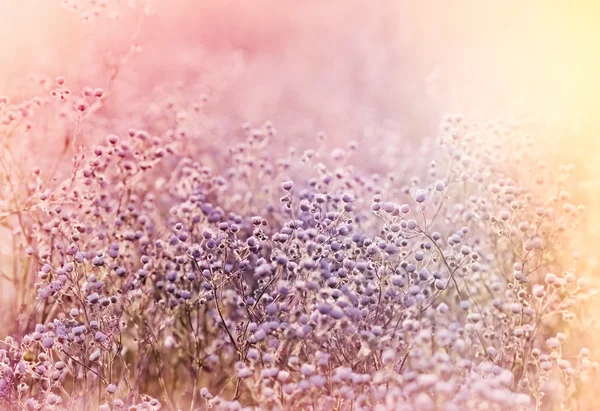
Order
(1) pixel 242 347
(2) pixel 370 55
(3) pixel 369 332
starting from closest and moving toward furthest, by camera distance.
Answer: (3) pixel 369 332, (1) pixel 242 347, (2) pixel 370 55

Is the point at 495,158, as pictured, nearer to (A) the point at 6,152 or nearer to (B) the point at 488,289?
(B) the point at 488,289

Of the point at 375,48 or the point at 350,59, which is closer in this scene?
the point at 375,48

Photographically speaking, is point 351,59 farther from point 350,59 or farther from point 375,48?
point 375,48

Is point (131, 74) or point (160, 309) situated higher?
point (131, 74)

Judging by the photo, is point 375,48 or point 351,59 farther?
point 351,59

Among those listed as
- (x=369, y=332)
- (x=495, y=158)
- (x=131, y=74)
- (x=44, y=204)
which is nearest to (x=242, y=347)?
(x=369, y=332)

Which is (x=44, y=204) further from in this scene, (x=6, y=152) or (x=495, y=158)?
(x=495, y=158)

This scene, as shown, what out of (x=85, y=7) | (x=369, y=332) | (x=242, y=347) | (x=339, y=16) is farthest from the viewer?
(x=339, y=16)

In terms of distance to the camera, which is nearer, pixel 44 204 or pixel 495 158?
pixel 44 204

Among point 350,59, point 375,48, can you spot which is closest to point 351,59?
point 350,59

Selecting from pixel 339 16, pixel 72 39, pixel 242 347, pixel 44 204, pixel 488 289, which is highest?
pixel 339 16
